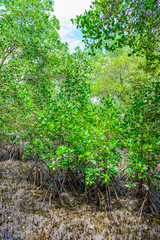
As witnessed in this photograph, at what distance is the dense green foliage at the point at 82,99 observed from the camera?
9.80 feet

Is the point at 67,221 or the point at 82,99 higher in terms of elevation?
the point at 82,99

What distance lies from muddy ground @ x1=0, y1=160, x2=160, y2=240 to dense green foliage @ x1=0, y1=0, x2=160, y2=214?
0.76 meters

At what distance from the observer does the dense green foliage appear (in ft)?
9.80

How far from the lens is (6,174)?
5.93 metres

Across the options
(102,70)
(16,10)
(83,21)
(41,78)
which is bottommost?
(83,21)

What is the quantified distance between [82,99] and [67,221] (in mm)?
3341

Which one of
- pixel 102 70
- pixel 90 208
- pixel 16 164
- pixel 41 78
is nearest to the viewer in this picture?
pixel 90 208

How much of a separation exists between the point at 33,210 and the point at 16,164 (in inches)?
158

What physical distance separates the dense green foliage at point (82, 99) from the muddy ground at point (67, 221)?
0.76m

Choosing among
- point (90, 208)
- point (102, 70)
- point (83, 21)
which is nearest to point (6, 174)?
point (90, 208)

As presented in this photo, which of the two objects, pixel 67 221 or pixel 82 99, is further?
pixel 82 99

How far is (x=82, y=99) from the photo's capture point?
4059mm

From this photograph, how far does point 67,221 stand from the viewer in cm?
334

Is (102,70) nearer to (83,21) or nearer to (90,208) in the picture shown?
(83,21)
